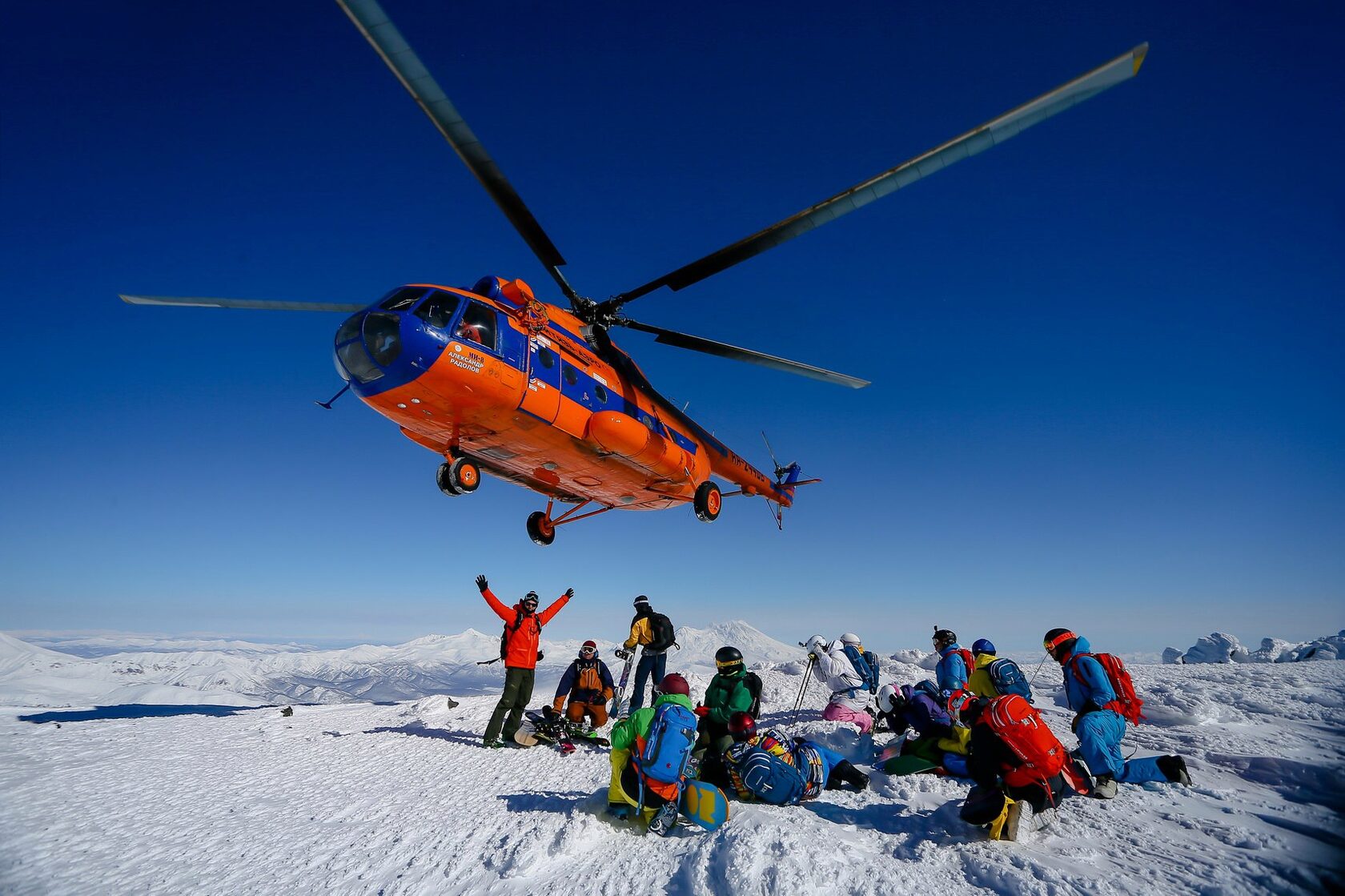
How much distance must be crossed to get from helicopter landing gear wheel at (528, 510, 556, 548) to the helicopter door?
13.8 ft

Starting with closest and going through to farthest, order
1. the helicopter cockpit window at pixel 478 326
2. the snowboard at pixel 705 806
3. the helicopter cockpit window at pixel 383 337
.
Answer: the snowboard at pixel 705 806
the helicopter cockpit window at pixel 383 337
the helicopter cockpit window at pixel 478 326

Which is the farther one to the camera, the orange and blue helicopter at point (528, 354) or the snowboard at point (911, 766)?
the orange and blue helicopter at point (528, 354)

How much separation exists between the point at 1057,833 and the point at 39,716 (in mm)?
13393

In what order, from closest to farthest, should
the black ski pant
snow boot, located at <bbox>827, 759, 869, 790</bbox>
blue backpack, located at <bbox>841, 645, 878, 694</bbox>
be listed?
snow boot, located at <bbox>827, 759, 869, 790</bbox>
the black ski pant
blue backpack, located at <bbox>841, 645, 878, 694</bbox>

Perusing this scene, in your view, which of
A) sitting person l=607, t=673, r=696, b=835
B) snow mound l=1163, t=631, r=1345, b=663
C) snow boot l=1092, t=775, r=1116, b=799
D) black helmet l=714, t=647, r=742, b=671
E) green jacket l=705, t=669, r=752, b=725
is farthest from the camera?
snow mound l=1163, t=631, r=1345, b=663

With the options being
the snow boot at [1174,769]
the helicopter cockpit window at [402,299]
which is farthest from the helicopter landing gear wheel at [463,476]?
the snow boot at [1174,769]

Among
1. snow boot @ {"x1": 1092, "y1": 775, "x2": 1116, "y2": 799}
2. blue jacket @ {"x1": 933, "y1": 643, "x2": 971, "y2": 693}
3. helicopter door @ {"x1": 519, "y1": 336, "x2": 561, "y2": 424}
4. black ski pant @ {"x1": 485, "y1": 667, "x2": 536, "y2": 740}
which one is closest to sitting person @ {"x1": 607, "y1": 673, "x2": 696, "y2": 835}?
snow boot @ {"x1": 1092, "y1": 775, "x2": 1116, "y2": 799}

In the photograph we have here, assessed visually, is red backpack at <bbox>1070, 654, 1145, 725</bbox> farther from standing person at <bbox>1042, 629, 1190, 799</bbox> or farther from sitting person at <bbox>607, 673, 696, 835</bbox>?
sitting person at <bbox>607, 673, 696, 835</bbox>

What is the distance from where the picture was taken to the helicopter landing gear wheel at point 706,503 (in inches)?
504

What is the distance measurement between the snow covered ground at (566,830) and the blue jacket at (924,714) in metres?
0.72

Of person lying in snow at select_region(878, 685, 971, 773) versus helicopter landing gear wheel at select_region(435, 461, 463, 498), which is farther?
helicopter landing gear wheel at select_region(435, 461, 463, 498)

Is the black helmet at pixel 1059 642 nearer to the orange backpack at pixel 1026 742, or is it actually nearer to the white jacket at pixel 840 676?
the orange backpack at pixel 1026 742

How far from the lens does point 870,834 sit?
352cm

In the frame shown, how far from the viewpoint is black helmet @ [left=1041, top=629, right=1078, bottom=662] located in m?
5.31
